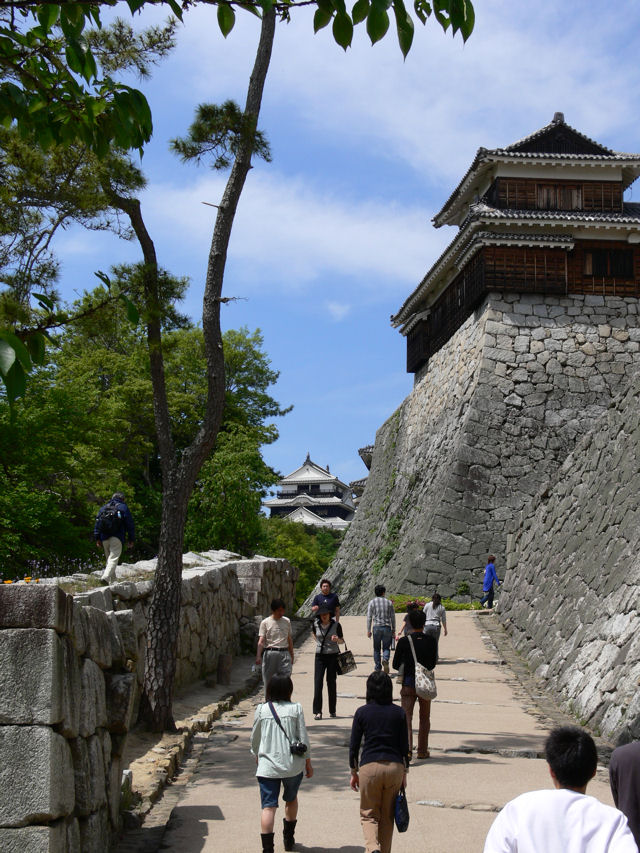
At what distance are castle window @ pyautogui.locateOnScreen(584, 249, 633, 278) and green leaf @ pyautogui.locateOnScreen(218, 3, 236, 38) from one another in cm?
2500

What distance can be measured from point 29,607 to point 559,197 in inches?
1068

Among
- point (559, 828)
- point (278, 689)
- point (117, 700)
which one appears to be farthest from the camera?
point (278, 689)

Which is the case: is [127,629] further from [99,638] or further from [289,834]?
[289,834]

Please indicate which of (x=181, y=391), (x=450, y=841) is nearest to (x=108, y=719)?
(x=450, y=841)

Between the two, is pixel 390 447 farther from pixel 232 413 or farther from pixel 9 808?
pixel 9 808

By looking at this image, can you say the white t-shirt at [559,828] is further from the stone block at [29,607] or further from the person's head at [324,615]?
the person's head at [324,615]

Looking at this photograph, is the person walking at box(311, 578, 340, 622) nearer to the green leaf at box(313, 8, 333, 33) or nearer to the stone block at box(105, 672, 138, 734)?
the stone block at box(105, 672, 138, 734)

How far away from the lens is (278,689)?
19.6ft

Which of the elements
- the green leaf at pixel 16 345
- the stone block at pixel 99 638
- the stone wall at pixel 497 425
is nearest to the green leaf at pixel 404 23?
the green leaf at pixel 16 345

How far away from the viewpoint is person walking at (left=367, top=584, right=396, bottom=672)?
1266 cm

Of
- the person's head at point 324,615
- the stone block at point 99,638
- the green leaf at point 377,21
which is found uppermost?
the green leaf at point 377,21

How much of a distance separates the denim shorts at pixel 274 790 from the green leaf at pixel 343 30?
4.22 m

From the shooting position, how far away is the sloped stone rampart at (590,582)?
31.7ft

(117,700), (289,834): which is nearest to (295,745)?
(289,834)
